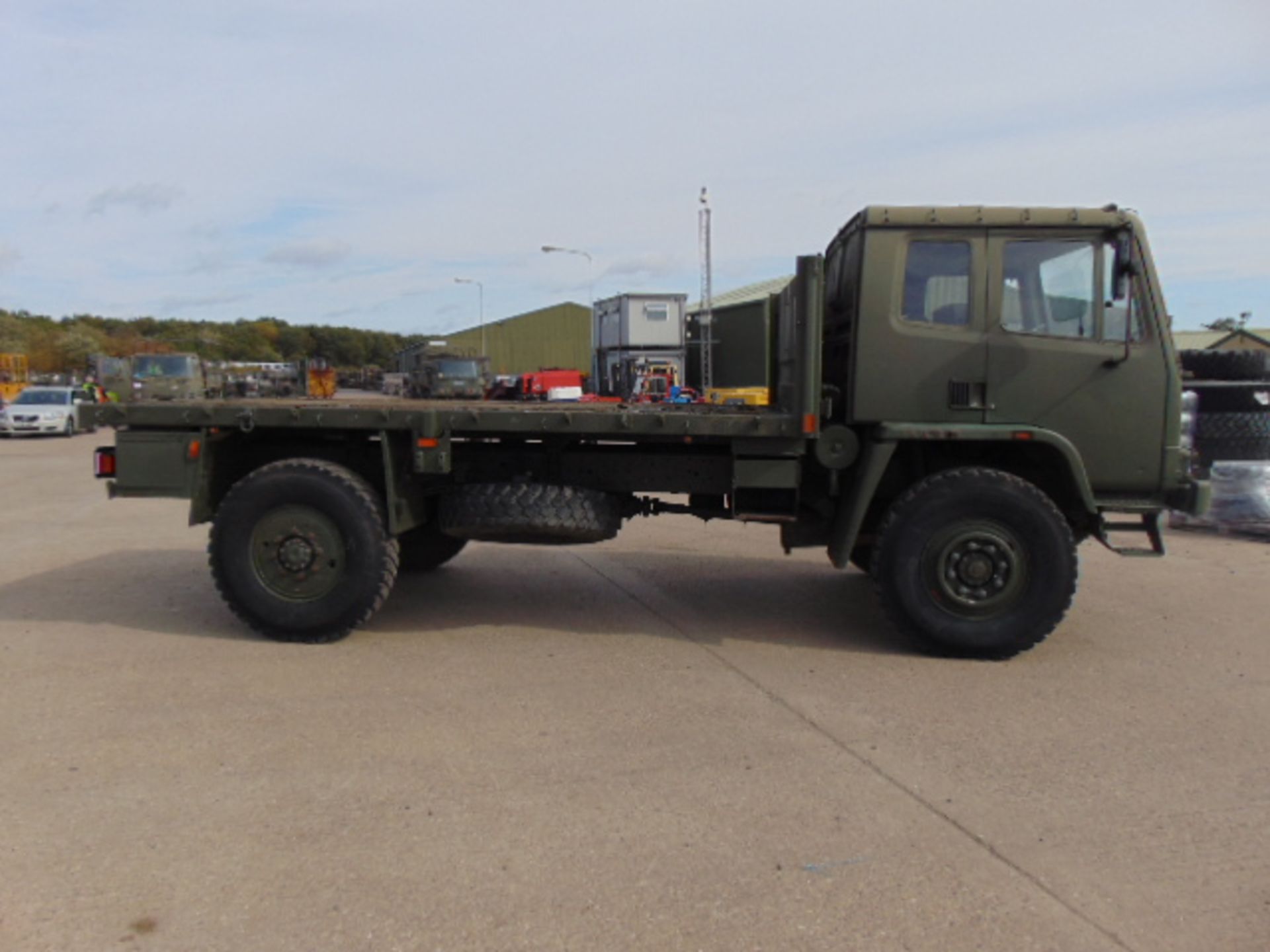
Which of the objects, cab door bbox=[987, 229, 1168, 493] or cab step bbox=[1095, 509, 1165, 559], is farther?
cab step bbox=[1095, 509, 1165, 559]

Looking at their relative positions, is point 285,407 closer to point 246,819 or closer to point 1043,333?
point 246,819

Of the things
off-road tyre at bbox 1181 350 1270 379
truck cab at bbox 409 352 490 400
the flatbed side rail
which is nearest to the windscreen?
truck cab at bbox 409 352 490 400

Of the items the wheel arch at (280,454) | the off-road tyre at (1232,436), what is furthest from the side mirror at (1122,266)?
the off-road tyre at (1232,436)

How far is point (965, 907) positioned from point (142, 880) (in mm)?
2743

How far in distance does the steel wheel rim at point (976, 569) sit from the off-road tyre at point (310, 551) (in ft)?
11.1

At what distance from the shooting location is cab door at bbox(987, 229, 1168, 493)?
5.82m

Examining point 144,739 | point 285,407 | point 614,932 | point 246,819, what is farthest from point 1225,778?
point 285,407

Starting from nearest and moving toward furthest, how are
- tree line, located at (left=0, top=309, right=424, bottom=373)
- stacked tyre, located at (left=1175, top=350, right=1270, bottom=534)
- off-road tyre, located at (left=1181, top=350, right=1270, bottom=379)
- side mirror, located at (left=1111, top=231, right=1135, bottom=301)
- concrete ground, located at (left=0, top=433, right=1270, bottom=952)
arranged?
concrete ground, located at (left=0, top=433, right=1270, bottom=952) → side mirror, located at (left=1111, top=231, right=1135, bottom=301) → stacked tyre, located at (left=1175, top=350, right=1270, bottom=534) → off-road tyre, located at (left=1181, top=350, right=1270, bottom=379) → tree line, located at (left=0, top=309, right=424, bottom=373)

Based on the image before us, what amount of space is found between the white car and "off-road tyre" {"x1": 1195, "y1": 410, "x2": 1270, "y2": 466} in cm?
2624

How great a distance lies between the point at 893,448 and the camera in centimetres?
590

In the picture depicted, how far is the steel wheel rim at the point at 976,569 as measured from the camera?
5863 mm

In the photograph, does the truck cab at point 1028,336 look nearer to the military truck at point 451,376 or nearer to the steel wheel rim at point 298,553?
the steel wheel rim at point 298,553

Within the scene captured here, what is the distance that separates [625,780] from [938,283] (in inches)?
142

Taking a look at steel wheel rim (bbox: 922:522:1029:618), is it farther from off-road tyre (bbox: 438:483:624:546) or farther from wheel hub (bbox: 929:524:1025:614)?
off-road tyre (bbox: 438:483:624:546)
